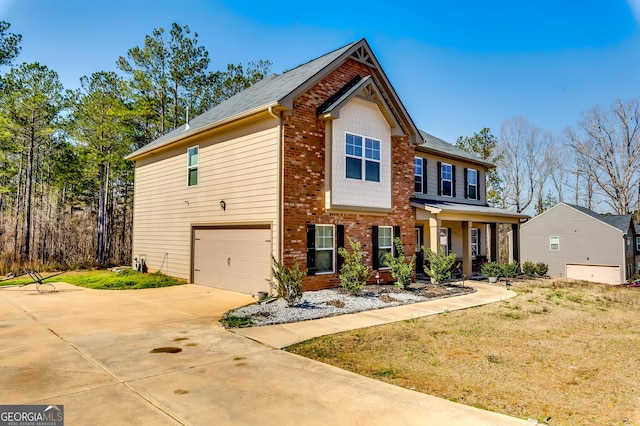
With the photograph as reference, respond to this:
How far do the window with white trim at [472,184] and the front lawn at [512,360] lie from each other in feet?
38.3

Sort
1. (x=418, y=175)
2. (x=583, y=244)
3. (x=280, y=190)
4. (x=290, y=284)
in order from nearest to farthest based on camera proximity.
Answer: (x=290, y=284) → (x=280, y=190) → (x=418, y=175) → (x=583, y=244)

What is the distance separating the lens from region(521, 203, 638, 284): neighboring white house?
30.0 m

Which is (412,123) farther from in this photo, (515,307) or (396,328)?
(396,328)

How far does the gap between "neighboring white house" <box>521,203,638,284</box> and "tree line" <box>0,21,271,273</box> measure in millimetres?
27587

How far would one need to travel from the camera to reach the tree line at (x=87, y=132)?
67.4 ft

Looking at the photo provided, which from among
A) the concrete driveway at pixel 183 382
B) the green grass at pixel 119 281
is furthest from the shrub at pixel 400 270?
the green grass at pixel 119 281

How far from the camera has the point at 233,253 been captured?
12.9 metres

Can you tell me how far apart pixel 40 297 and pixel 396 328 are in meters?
10.2

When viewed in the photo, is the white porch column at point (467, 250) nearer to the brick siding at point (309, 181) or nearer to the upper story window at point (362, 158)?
the brick siding at point (309, 181)

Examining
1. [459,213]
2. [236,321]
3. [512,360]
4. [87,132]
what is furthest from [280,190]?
[87,132]

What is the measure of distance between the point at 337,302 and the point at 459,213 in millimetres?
8459

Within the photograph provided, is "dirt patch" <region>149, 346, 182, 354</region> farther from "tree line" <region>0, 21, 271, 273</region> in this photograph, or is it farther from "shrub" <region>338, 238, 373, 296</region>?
"tree line" <region>0, 21, 271, 273</region>

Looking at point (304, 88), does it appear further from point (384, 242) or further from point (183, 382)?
point (183, 382)

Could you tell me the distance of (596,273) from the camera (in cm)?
3131
